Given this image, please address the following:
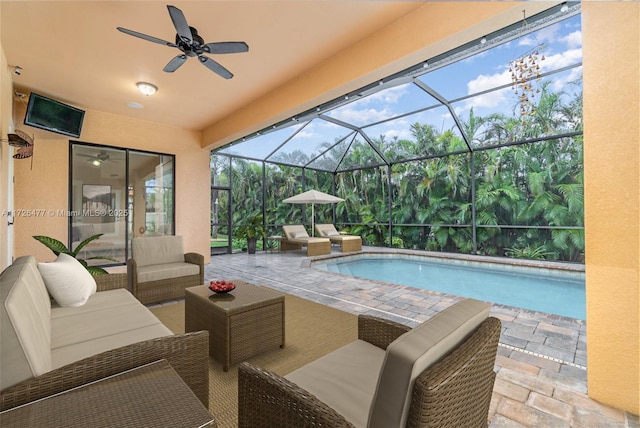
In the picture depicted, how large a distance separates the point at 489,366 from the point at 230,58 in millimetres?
4249

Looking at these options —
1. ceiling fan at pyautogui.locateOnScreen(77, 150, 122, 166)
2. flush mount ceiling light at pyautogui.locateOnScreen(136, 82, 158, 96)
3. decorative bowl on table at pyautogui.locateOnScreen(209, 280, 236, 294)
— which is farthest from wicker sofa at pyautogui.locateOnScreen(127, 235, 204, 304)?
ceiling fan at pyautogui.locateOnScreen(77, 150, 122, 166)

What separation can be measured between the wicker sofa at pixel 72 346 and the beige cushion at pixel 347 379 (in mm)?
560

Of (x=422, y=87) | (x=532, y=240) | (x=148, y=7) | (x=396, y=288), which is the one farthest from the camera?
(x=532, y=240)

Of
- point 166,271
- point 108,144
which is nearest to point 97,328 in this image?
point 166,271

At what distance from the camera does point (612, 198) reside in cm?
185

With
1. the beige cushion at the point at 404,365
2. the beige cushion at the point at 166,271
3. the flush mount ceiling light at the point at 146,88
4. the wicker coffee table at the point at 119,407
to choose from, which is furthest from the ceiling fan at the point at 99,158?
the beige cushion at the point at 404,365

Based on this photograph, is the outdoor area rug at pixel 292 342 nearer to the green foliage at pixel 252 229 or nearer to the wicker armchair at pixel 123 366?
the wicker armchair at pixel 123 366

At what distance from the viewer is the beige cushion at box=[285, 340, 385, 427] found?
3.86 ft

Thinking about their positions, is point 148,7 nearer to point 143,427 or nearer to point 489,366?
point 143,427

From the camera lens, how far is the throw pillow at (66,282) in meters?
2.27

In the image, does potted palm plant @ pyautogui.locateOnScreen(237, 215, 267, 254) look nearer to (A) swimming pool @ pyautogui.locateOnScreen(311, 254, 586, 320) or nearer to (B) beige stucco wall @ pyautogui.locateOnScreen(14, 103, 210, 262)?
(B) beige stucco wall @ pyautogui.locateOnScreen(14, 103, 210, 262)

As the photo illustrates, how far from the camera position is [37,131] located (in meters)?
5.01

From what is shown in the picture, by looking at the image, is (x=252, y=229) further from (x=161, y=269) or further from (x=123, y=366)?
(x=123, y=366)

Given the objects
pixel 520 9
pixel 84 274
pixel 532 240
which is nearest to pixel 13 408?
pixel 84 274
